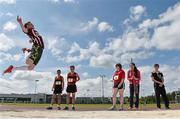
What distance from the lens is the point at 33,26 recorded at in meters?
10.7

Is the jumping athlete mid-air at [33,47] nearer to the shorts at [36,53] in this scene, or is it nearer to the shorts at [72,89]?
the shorts at [36,53]

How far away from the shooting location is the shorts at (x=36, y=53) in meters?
10.4

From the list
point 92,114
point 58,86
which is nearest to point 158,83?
point 58,86

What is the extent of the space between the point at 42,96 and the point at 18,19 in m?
121

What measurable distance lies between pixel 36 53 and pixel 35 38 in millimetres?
499

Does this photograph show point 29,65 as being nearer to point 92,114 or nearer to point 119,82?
point 92,114

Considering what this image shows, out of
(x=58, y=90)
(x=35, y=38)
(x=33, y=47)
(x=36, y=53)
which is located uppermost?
(x=35, y=38)

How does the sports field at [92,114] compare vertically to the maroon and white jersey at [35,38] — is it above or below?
below

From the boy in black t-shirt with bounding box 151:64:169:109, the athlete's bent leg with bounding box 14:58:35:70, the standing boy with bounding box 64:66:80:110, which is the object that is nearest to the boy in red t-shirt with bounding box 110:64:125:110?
the boy in black t-shirt with bounding box 151:64:169:109

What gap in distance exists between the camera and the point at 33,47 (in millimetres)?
10562

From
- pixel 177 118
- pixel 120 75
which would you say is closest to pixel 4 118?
pixel 177 118

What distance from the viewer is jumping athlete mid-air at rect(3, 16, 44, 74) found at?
34.1ft

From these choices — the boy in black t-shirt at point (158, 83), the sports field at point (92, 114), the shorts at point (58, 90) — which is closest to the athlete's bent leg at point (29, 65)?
the sports field at point (92, 114)

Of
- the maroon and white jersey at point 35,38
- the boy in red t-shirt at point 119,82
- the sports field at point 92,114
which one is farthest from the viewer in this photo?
the boy in red t-shirt at point 119,82
